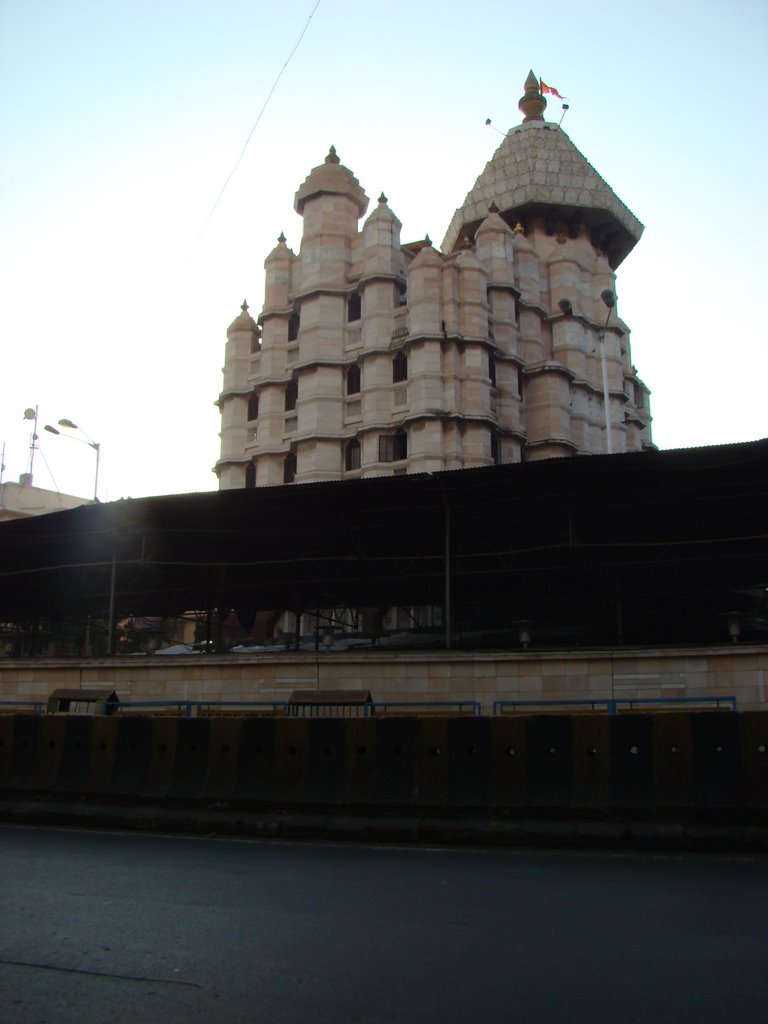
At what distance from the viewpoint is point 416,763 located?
9.51 metres

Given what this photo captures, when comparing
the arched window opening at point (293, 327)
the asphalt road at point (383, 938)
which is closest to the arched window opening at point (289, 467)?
the arched window opening at point (293, 327)

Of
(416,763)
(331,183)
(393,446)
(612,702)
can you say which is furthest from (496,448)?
(416,763)

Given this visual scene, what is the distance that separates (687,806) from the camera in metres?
8.63

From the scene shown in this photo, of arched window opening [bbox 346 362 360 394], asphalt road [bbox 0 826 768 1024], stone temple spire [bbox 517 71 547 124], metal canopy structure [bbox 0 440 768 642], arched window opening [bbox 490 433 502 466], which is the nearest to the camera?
asphalt road [bbox 0 826 768 1024]

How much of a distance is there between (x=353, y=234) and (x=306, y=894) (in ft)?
169

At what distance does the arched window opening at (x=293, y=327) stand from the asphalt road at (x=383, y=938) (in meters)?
48.9

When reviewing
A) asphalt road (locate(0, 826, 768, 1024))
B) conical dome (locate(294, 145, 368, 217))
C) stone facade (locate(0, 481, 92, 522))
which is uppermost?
conical dome (locate(294, 145, 368, 217))

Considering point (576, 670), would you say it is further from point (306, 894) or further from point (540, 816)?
point (306, 894)

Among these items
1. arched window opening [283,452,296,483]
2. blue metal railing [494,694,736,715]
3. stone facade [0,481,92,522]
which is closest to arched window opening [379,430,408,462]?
arched window opening [283,452,296,483]

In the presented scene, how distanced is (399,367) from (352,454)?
577 centimetres

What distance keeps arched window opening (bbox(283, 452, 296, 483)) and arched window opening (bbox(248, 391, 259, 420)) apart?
4.49 metres

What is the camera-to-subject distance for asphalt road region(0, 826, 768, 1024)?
14.0 ft

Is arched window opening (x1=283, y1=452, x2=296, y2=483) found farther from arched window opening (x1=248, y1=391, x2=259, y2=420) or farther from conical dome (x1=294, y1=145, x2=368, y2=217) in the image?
conical dome (x1=294, y1=145, x2=368, y2=217)

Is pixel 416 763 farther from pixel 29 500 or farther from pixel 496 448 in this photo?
pixel 29 500
